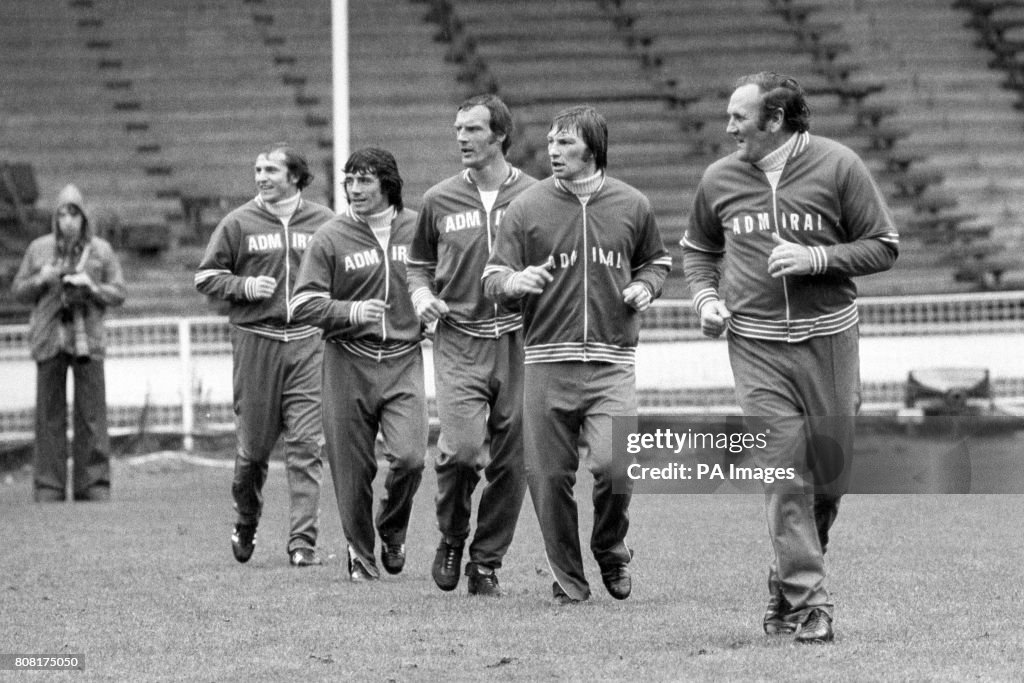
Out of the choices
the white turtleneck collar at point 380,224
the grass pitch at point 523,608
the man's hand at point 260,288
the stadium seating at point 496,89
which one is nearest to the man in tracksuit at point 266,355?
the man's hand at point 260,288

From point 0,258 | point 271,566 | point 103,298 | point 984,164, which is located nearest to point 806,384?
point 271,566

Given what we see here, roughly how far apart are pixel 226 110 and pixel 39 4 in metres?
3.45

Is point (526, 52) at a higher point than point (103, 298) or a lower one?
higher

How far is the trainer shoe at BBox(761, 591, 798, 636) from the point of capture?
7.43 metres

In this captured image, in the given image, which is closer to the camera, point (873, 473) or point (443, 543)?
point (443, 543)

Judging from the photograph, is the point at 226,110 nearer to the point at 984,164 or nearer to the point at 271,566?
the point at 984,164

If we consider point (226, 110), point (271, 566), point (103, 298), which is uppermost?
point (226, 110)

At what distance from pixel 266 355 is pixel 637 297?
3180 mm

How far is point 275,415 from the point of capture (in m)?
10.9

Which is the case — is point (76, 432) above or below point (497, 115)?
below

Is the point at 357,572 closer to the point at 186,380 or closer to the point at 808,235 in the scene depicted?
the point at 808,235

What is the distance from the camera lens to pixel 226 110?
25500 millimetres

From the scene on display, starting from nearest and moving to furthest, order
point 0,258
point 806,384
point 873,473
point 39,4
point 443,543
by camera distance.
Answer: point 806,384 < point 443,543 < point 873,473 < point 0,258 < point 39,4
